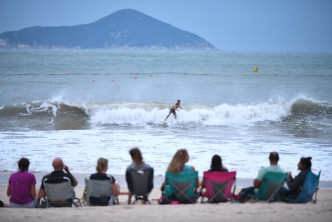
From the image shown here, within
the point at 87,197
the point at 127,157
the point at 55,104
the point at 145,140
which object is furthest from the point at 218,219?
the point at 55,104

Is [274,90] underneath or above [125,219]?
Answer: above

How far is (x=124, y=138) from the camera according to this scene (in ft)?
45.2

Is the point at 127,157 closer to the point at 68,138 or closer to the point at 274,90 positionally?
the point at 68,138

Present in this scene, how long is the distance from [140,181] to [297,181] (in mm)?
2321

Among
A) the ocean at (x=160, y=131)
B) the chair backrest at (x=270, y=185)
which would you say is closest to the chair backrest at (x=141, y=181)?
the chair backrest at (x=270, y=185)

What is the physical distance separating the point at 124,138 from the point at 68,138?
190cm

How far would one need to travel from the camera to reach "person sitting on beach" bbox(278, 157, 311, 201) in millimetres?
5875

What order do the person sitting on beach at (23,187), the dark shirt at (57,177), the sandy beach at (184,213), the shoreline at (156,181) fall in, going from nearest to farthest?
the sandy beach at (184,213), the dark shirt at (57,177), the person sitting on beach at (23,187), the shoreline at (156,181)

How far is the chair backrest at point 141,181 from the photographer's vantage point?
19.0ft

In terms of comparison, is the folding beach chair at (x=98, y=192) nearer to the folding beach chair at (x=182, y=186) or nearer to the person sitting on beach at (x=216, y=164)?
the folding beach chair at (x=182, y=186)

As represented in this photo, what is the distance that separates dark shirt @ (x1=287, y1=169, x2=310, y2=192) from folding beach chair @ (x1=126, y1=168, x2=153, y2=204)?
210cm

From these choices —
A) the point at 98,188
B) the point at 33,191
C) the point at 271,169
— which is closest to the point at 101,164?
the point at 98,188

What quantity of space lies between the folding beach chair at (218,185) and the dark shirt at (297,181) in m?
0.89

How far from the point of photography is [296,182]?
19.5ft
